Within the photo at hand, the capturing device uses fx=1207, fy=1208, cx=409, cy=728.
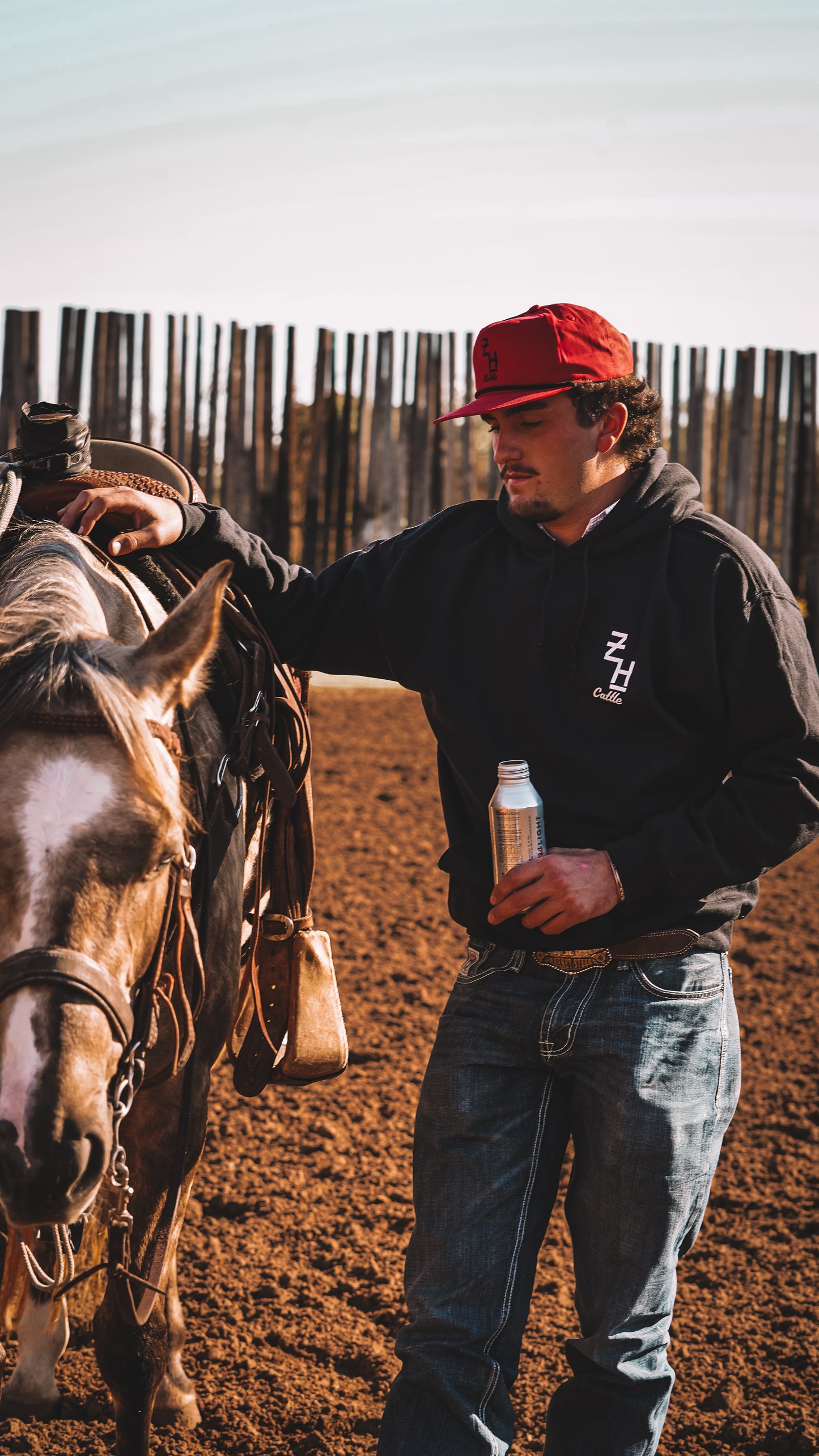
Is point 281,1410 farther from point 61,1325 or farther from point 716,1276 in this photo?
point 716,1276

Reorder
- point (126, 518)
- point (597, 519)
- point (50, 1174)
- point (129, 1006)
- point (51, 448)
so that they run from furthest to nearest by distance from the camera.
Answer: point (51, 448)
point (126, 518)
point (597, 519)
point (129, 1006)
point (50, 1174)

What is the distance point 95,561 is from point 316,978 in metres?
1.08

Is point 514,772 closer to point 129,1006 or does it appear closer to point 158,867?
point 158,867

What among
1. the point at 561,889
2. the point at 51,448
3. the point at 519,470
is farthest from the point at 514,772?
the point at 51,448

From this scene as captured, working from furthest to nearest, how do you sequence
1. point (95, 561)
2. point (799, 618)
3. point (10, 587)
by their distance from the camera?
point (95, 561), point (799, 618), point (10, 587)

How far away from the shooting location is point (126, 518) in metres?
2.45

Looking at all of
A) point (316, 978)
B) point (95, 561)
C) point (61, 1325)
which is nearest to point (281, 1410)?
point (61, 1325)

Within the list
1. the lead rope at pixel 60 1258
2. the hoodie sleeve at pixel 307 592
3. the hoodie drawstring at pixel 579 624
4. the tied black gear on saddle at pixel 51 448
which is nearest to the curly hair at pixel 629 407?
the hoodie drawstring at pixel 579 624

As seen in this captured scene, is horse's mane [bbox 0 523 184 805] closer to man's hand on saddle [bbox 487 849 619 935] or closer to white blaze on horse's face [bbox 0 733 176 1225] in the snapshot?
white blaze on horse's face [bbox 0 733 176 1225]

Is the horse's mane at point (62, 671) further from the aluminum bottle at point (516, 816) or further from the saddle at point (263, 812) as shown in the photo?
the aluminum bottle at point (516, 816)

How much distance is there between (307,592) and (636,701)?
32.2 inches

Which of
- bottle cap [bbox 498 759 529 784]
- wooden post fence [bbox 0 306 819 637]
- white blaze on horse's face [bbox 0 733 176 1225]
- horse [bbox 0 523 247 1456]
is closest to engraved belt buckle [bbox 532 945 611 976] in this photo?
bottle cap [bbox 498 759 529 784]

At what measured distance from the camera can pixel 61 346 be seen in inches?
350

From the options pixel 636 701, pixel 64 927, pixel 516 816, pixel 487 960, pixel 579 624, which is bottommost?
pixel 487 960
